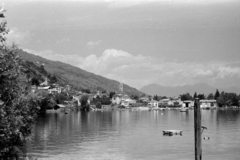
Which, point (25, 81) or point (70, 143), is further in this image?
point (70, 143)

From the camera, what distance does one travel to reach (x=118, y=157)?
4544 cm

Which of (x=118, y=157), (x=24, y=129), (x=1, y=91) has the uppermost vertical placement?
(x=1, y=91)

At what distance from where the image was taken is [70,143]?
56.8 m

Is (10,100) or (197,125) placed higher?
(10,100)

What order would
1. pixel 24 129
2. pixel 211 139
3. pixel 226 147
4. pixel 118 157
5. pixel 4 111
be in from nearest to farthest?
pixel 4 111 < pixel 24 129 < pixel 118 157 < pixel 226 147 < pixel 211 139

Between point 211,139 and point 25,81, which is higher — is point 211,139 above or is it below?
below

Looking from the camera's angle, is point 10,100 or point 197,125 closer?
point 197,125

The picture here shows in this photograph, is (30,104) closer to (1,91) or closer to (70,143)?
(1,91)

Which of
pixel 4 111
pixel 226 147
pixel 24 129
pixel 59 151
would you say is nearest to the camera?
pixel 4 111

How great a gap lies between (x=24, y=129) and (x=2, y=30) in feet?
22.4

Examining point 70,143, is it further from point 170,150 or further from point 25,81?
point 25,81

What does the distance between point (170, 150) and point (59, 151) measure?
541 inches

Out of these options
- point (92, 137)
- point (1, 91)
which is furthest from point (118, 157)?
point (1, 91)

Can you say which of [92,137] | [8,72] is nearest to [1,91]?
[8,72]
